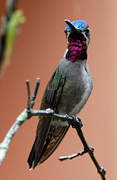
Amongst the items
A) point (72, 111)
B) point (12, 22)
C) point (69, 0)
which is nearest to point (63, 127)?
point (72, 111)

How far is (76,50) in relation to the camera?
99cm

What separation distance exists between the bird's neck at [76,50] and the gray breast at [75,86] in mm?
28

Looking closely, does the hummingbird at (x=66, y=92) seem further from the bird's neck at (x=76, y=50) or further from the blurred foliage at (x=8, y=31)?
the blurred foliage at (x=8, y=31)

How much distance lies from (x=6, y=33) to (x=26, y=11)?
1.78 metres

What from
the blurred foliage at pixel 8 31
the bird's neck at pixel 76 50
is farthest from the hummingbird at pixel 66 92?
the blurred foliage at pixel 8 31

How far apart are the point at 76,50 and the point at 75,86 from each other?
7.0 inches

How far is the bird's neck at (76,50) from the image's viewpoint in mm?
954

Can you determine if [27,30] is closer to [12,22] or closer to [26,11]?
[26,11]

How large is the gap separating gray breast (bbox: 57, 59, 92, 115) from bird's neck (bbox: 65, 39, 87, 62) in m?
0.03

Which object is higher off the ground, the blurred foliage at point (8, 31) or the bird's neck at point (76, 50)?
the blurred foliage at point (8, 31)

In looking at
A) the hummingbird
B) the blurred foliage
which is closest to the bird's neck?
the hummingbird

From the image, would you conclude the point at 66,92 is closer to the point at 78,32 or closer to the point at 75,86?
the point at 75,86

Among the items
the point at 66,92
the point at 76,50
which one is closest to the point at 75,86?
the point at 66,92

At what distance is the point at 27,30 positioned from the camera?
2055mm
